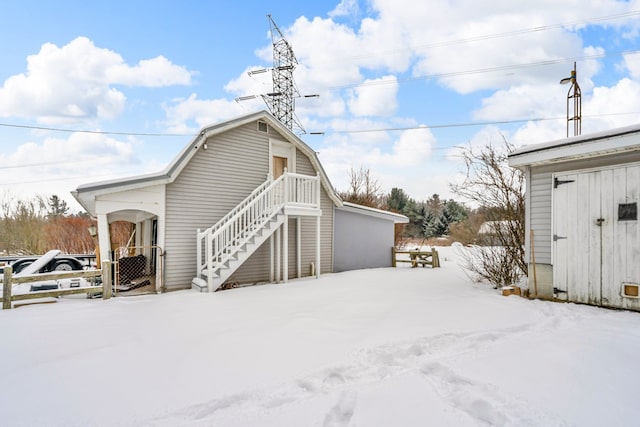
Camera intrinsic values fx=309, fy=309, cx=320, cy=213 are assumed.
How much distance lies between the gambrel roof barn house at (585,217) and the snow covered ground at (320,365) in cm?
52

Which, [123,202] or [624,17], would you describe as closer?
[123,202]

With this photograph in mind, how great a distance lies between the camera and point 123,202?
7203 mm

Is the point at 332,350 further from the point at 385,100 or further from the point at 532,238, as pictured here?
the point at 385,100

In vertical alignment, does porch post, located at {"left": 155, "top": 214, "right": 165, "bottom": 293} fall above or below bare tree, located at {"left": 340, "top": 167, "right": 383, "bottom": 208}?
below

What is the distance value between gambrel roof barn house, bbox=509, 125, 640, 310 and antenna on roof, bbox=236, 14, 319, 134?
16098mm

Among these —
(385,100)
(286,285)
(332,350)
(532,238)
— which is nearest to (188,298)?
(286,285)

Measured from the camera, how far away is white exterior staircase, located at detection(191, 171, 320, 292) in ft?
24.8

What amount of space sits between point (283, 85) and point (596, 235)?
19.2 m

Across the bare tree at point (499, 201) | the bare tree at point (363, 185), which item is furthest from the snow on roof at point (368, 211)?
the bare tree at point (363, 185)

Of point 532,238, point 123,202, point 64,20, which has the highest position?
point 64,20

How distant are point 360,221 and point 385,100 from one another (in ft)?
31.9

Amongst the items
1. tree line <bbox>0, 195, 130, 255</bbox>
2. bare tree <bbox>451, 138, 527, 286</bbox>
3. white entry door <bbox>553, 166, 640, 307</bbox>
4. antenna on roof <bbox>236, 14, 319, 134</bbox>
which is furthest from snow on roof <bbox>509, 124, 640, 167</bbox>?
tree line <bbox>0, 195, 130, 255</bbox>

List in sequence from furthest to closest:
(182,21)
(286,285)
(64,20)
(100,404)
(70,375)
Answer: (182,21) < (64,20) < (286,285) < (70,375) < (100,404)

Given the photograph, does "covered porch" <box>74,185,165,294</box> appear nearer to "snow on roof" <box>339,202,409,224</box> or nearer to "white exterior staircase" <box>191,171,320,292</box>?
"white exterior staircase" <box>191,171,320,292</box>
